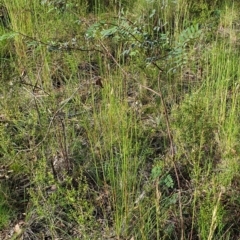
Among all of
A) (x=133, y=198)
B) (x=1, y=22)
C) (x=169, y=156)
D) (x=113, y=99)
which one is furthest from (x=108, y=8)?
(x=133, y=198)

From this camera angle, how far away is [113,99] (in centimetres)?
231

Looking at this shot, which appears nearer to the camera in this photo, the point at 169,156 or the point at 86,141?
the point at 169,156

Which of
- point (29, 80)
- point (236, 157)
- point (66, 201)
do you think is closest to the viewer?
point (66, 201)

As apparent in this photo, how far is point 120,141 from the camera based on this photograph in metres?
2.19

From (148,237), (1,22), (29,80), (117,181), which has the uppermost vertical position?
(1,22)

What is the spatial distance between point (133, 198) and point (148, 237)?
216 mm

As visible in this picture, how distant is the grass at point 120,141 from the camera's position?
6.33ft

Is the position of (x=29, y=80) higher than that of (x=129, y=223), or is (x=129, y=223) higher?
(x=29, y=80)

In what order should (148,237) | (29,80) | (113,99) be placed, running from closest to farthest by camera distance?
(148,237) < (113,99) < (29,80)

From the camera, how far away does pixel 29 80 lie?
2.87 metres

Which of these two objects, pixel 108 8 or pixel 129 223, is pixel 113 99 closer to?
pixel 129 223

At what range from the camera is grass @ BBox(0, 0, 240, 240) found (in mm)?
1929

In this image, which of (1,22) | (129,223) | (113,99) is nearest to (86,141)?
(113,99)

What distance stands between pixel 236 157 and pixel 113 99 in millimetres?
683
